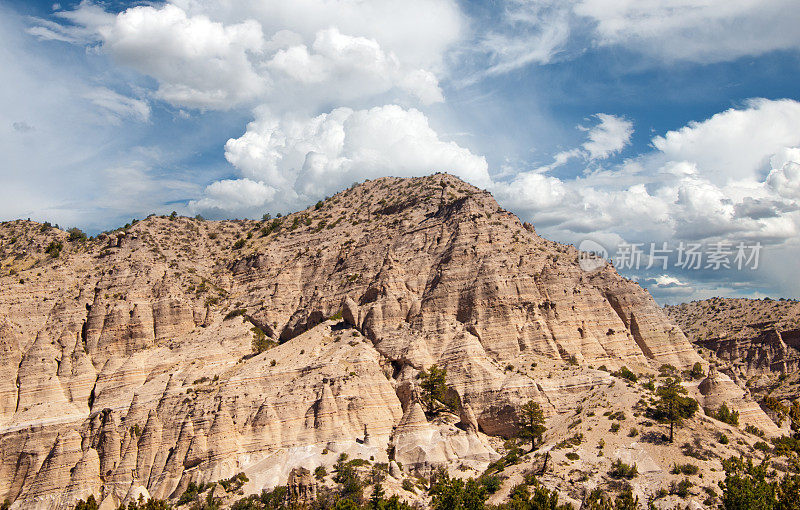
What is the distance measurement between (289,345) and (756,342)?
8165 cm

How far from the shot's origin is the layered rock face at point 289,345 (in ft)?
213

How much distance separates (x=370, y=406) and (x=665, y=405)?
3047 centimetres

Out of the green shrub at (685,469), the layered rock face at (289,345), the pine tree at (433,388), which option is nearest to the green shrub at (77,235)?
the layered rock face at (289,345)

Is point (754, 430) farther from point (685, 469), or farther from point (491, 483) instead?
point (491, 483)

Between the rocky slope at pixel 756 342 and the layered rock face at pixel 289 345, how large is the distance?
23.9 m

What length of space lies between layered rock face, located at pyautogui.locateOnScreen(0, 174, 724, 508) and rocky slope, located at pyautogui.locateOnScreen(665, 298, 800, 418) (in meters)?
23.9

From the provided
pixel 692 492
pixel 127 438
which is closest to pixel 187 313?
pixel 127 438

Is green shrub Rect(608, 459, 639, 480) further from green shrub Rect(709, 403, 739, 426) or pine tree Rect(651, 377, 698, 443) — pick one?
green shrub Rect(709, 403, 739, 426)

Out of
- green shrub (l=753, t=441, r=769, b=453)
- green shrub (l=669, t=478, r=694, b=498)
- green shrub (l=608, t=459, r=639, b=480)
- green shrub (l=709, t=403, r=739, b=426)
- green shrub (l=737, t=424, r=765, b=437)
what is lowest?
green shrub (l=669, t=478, r=694, b=498)

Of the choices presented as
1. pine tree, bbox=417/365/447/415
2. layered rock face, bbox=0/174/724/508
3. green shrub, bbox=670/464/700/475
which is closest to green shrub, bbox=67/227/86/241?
layered rock face, bbox=0/174/724/508

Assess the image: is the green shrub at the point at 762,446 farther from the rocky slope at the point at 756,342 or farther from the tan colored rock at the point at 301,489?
the tan colored rock at the point at 301,489

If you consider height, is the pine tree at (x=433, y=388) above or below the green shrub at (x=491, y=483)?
above

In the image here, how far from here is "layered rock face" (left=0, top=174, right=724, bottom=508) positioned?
6481 centimetres

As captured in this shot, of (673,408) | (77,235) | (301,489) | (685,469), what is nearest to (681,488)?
(685,469)
